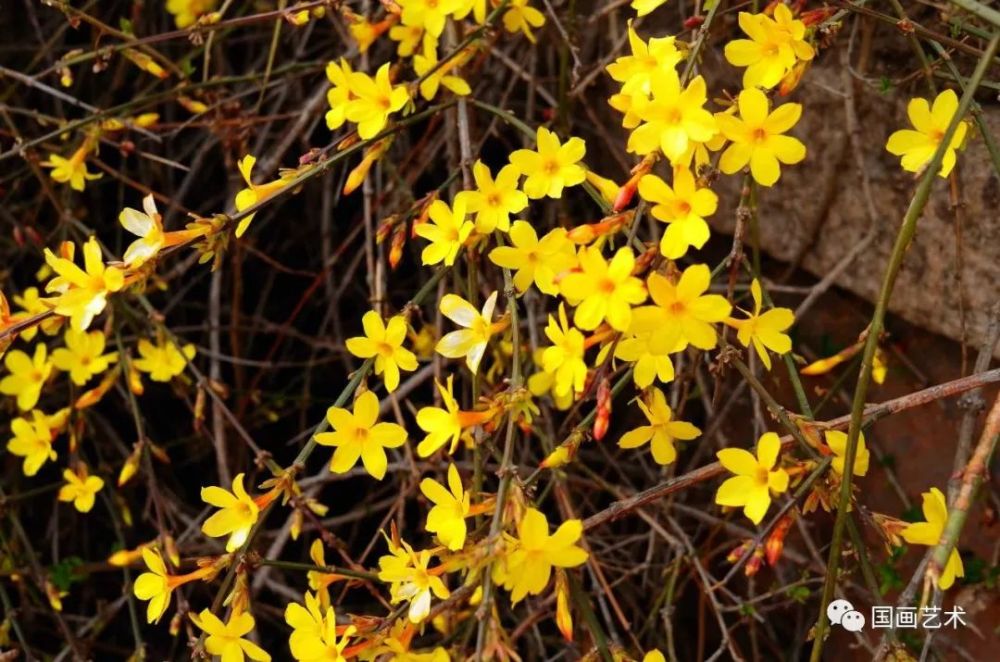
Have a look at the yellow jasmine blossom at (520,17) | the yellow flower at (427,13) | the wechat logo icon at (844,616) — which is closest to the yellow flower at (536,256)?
the yellow flower at (427,13)

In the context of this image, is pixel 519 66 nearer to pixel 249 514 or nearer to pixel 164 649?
pixel 249 514

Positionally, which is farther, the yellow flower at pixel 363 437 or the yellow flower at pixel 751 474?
the yellow flower at pixel 363 437

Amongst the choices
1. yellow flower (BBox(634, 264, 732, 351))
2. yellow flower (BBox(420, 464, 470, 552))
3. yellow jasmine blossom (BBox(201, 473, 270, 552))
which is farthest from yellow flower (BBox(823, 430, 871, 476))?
yellow jasmine blossom (BBox(201, 473, 270, 552))

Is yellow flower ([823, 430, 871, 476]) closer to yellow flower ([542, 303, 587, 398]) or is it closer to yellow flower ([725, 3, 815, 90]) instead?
yellow flower ([542, 303, 587, 398])

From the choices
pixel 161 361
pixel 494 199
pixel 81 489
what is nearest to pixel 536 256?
pixel 494 199

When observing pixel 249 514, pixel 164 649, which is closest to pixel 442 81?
pixel 249 514

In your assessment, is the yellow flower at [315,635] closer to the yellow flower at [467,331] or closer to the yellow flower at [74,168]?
the yellow flower at [467,331]
